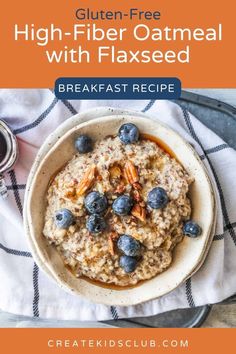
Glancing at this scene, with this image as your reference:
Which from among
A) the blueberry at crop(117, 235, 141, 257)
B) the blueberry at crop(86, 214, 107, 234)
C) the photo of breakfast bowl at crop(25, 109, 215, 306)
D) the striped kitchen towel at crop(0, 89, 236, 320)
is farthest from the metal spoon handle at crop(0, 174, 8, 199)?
the blueberry at crop(117, 235, 141, 257)

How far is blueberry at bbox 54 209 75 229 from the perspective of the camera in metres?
2.00

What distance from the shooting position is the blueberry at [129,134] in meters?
2.05

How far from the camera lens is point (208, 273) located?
2.23 meters

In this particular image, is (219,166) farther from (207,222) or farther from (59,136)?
(59,136)

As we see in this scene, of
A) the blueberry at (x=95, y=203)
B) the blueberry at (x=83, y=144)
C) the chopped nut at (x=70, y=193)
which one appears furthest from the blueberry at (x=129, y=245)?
the blueberry at (x=83, y=144)

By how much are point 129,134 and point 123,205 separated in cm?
27

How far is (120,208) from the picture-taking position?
6.42 ft

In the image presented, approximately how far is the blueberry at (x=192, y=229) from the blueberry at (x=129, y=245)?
20 centimetres

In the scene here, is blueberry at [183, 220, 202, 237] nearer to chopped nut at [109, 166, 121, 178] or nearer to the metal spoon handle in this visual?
chopped nut at [109, 166, 121, 178]

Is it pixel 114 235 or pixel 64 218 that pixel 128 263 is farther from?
pixel 64 218

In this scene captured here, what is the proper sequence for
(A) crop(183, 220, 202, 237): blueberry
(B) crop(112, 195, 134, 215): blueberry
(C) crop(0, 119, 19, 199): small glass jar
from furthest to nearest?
(C) crop(0, 119, 19, 199): small glass jar → (A) crop(183, 220, 202, 237): blueberry → (B) crop(112, 195, 134, 215): blueberry

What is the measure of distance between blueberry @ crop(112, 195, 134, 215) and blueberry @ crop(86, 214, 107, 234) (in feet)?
0.21

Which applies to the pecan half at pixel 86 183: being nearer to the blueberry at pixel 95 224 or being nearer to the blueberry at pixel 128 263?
the blueberry at pixel 95 224

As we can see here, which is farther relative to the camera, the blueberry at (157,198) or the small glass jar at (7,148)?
the small glass jar at (7,148)
